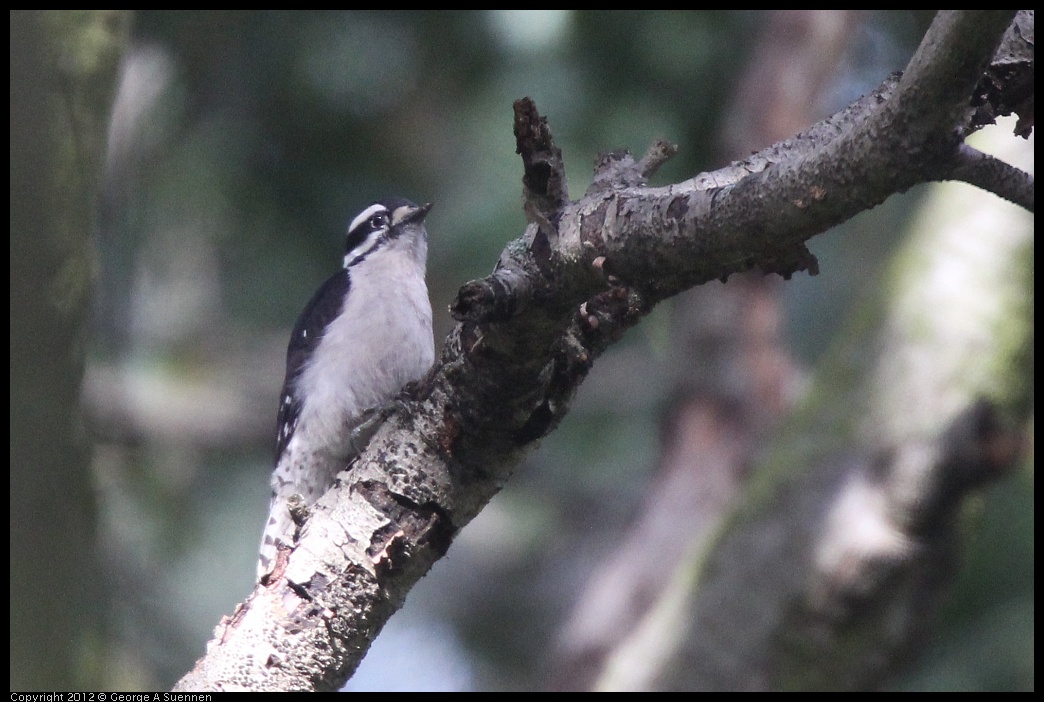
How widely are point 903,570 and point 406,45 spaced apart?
5979mm

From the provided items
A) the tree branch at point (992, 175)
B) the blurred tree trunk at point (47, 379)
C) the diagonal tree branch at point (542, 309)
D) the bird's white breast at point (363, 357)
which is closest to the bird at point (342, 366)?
the bird's white breast at point (363, 357)

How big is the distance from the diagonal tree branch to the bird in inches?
59.0

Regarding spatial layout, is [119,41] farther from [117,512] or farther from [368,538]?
[117,512]

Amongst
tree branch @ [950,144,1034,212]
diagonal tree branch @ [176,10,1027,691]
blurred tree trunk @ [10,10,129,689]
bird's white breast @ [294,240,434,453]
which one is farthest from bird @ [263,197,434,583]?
tree branch @ [950,144,1034,212]

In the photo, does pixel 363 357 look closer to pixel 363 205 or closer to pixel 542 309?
pixel 542 309

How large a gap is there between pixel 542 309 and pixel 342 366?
2.41 metres

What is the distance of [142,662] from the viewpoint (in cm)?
779

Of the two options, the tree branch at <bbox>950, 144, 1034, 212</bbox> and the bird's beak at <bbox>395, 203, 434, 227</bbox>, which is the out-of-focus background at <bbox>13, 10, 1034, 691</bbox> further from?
the tree branch at <bbox>950, 144, 1034, 212</bbox>

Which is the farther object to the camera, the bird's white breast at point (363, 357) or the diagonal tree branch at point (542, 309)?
the bird's white breast at point (363, 357)

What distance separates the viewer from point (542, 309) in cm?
276

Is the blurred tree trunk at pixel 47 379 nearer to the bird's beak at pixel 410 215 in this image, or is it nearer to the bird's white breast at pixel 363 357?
the bird's white breast at pixel 363 357

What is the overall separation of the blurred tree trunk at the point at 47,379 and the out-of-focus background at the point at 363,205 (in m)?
3.06

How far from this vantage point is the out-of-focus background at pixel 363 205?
7.75 m

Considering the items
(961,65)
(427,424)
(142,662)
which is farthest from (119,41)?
(142,662)
